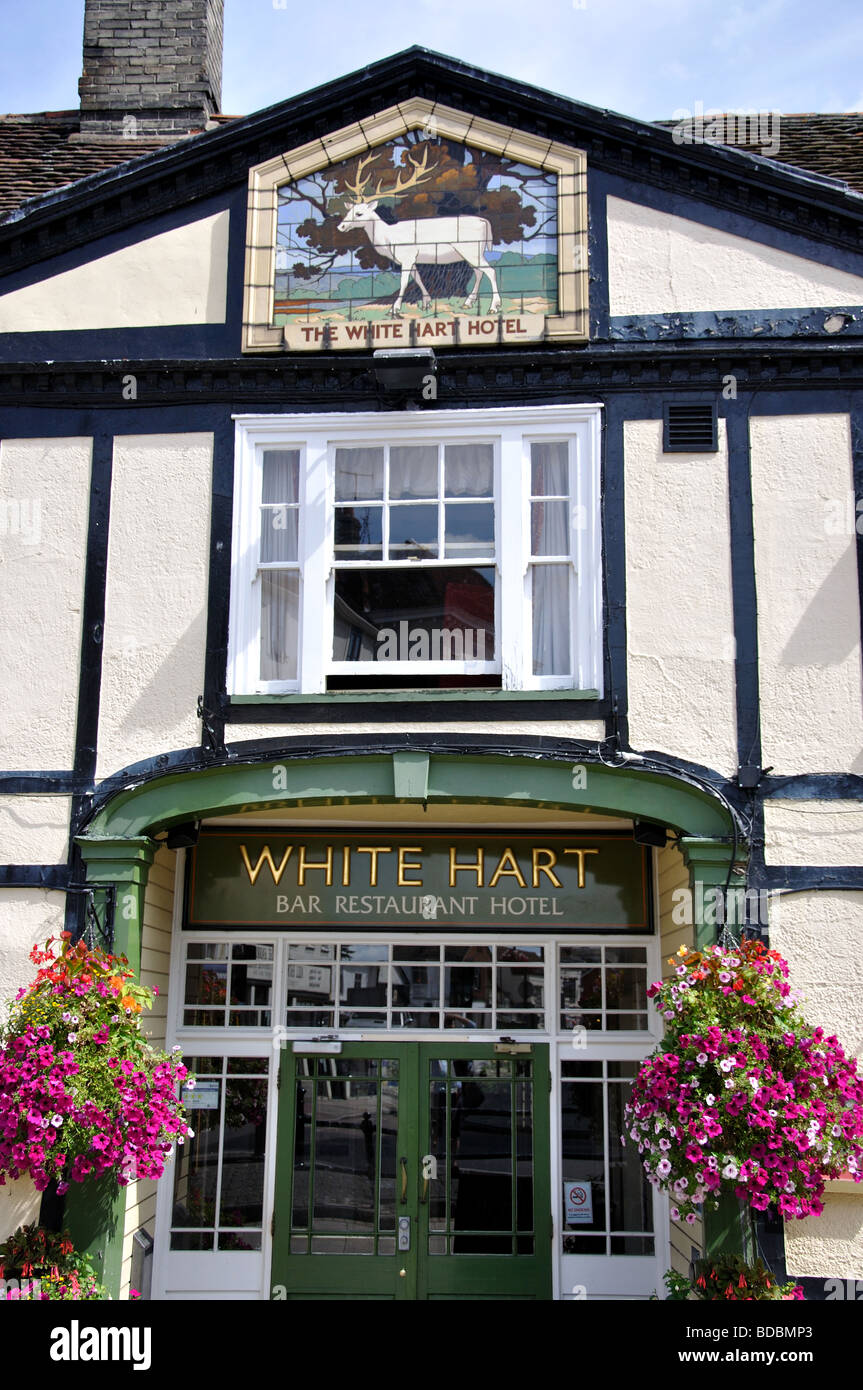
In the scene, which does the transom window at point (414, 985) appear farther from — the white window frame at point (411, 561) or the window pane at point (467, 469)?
the window pane at point (467, 469)

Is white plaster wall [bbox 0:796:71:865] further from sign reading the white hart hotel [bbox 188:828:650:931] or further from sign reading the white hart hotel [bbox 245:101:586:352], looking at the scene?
sign reading the white hart hotel [bbox 245:101:586:352]

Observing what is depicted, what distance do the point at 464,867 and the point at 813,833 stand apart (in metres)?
2.48

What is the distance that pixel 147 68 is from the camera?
419 inches

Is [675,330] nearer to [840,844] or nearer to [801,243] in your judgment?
[801,243]

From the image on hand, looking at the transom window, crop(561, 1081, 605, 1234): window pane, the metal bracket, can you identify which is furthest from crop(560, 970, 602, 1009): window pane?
the metal bracket

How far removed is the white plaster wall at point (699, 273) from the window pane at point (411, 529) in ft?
6.31

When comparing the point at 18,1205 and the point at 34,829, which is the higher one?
the point at 34,829

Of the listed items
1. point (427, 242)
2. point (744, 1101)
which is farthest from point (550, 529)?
point (744, 1101)

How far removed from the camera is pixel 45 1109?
7.00 m

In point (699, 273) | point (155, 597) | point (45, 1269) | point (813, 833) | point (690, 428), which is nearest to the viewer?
point (45, 1269)

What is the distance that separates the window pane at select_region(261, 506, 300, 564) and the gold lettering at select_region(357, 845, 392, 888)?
2.18 m

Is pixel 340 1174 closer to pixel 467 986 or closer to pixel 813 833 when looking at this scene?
pixel 467 986

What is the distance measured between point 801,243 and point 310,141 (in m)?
3.59

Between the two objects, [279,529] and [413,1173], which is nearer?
[279,529]
